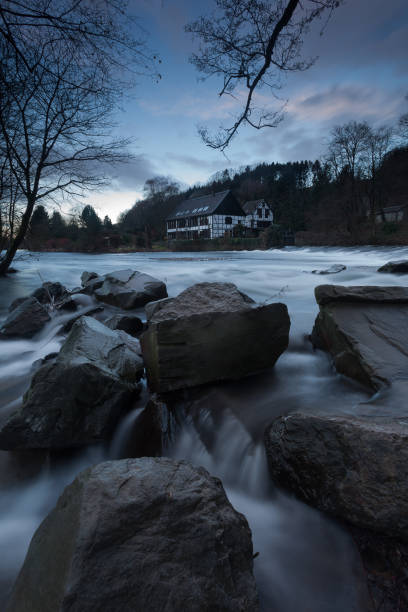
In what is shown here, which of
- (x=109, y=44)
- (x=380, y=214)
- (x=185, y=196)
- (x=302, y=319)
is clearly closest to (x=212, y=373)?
(x=302, y=319)

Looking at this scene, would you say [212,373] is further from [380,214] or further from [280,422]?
[380,214]

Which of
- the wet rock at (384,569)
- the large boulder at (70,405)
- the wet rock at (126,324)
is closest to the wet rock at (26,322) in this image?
the wet rock at (126,324)

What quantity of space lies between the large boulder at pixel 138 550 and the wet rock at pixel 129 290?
4.67 meters

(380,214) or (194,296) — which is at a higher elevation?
(380,214)

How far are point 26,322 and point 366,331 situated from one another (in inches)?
180

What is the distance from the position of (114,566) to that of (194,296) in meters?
1.98

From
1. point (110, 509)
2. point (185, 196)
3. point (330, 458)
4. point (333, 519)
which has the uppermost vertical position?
point (185, 196)

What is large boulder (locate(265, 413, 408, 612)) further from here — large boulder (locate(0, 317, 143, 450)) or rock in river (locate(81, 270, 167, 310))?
rock in river (locate(81, 270, 167, 310))

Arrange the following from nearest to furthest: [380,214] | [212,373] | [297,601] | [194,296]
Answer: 1. [297,601]
2. [212,373]
3. [194,296]
4. [380,214]

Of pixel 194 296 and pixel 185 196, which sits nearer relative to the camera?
pixel 194 296

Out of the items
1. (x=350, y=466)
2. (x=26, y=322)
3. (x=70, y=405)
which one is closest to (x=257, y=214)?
(x=26, y=322)

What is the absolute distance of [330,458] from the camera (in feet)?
4.39

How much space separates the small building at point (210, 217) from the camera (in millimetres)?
44291

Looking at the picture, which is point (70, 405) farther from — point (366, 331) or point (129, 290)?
point (129, 290)
